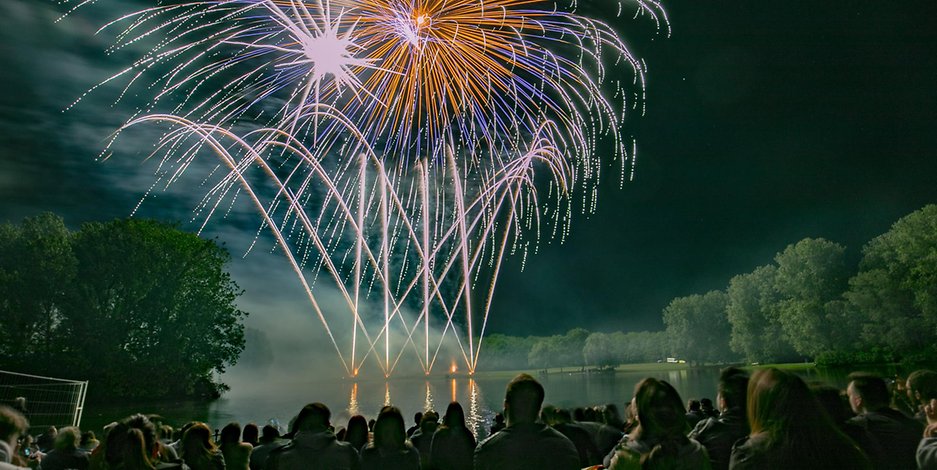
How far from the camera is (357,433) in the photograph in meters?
7.83

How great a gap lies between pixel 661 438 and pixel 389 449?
3446 millimetres

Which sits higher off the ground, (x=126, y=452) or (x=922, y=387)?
(x=922, y=387)

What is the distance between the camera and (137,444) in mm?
4508

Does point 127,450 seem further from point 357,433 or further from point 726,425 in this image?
point 726,425

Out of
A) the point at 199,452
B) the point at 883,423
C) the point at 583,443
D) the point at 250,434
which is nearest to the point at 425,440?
the point at 583,443

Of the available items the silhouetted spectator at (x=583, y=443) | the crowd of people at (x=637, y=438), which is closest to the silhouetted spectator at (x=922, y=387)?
the crowd of people at (x=637, y=438)

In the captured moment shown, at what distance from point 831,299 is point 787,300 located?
18.5 ft

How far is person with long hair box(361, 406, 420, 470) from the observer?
6254mm

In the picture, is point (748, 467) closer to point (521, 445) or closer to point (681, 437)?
point (681, 437)

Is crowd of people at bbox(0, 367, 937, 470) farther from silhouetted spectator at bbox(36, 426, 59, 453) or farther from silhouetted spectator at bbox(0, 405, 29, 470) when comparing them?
silhouetted spectator at bbox(36, 426, 59, 453)

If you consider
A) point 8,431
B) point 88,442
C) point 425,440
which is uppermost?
point 8,431

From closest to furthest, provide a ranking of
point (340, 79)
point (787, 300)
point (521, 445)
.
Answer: point (521, 445) → point (340, 79) → point (787, 300)

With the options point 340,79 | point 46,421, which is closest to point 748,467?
point 340,79

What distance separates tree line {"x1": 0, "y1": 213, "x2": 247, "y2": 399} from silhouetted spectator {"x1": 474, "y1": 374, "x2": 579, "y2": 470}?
162ft
